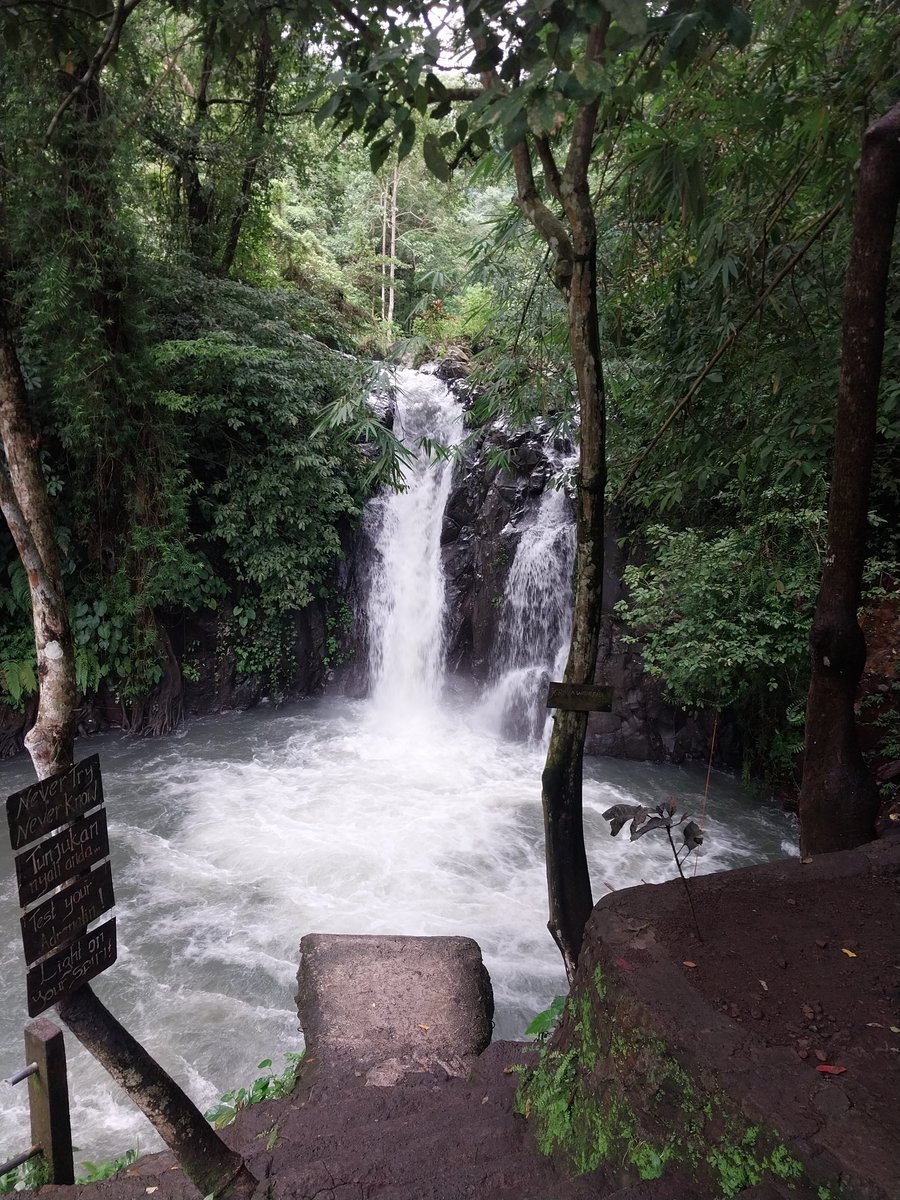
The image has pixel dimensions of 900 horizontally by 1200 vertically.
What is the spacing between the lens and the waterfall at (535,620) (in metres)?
9.79

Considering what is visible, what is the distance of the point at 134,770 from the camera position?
855 centimetres

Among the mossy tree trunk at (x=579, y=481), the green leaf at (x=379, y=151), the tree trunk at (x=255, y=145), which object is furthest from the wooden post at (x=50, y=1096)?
the tree trunk at (x=255, y=145)

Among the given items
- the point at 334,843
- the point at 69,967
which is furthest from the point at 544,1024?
the point at 334,843

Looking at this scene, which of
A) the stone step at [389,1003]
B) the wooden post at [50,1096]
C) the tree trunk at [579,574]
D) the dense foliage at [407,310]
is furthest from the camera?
the stone step at [389,1003]

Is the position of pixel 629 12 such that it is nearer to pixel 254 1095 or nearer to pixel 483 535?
pixel 254 1095

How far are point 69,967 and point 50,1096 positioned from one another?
96 centimetres

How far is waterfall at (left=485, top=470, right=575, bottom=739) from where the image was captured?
32.1 ft

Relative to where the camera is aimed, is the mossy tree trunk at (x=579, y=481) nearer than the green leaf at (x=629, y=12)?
No

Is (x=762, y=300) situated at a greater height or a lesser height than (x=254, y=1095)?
greater

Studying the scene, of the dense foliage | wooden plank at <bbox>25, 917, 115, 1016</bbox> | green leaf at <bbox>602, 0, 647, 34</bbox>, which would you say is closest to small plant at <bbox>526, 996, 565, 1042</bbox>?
wooden plank at <bbox>25, 917, 115, 1016</bbox>

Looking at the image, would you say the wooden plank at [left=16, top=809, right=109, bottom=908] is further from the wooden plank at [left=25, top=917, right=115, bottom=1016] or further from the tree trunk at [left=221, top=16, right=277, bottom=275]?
the tree trunk at [left=221, top=16, right=277, bottom=275]

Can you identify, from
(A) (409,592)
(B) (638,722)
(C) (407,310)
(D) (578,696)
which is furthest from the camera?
(A) (409,592)

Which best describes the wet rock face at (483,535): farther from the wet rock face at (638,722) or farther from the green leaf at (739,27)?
the green leaf at (739,27)

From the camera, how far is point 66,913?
7.68 feet
